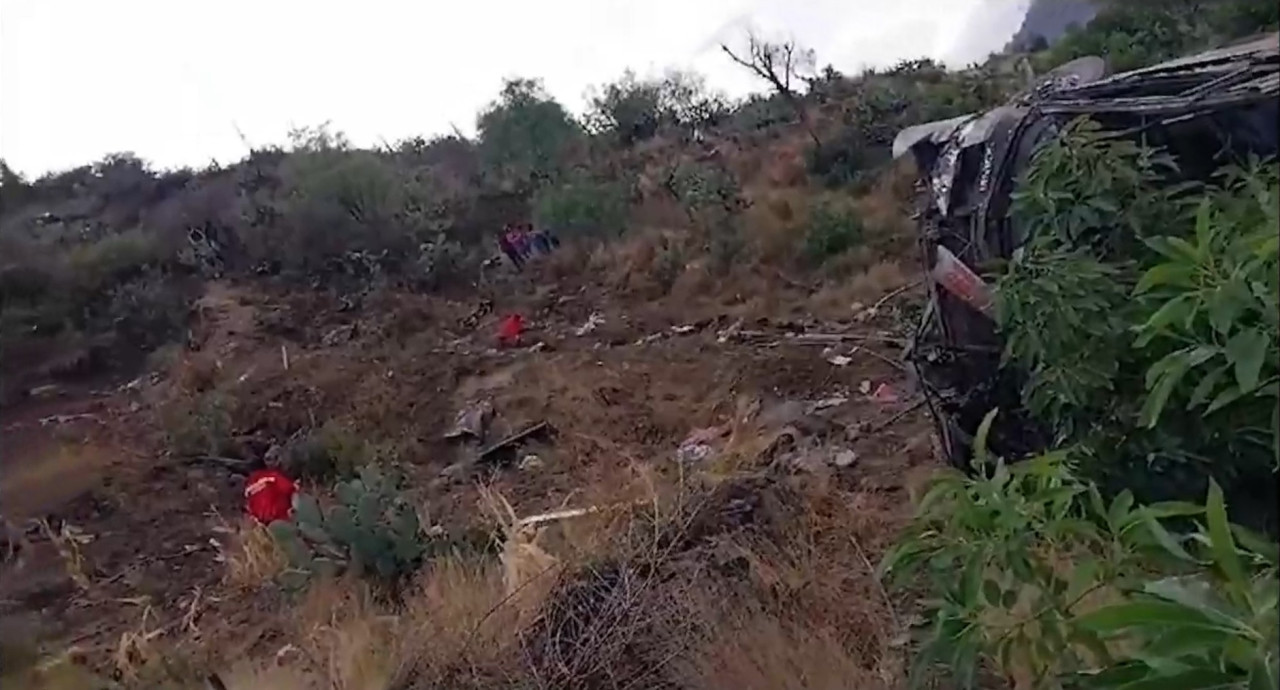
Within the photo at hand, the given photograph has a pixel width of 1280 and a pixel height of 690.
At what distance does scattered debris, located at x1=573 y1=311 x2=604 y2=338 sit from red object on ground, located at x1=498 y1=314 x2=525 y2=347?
1.94 ft

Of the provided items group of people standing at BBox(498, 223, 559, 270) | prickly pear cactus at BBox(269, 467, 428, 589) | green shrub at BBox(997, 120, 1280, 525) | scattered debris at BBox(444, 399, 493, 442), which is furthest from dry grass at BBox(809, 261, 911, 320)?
green shrub at BBox(997, 120, 1280, 525)

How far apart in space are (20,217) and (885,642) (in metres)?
20.0

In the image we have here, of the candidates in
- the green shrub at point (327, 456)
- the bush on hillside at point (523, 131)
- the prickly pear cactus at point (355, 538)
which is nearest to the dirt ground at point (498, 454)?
the green shrub at point (327, 456)

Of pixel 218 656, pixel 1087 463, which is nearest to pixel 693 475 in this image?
pixel 218 656

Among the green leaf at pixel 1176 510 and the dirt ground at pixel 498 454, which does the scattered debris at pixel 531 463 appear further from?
the green leaf at pixel 1176 510

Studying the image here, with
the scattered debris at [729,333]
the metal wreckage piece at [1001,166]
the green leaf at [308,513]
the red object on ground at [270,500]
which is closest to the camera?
the metal wreckage piece at [1001,166]

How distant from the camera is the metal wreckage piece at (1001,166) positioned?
1855 millimetres

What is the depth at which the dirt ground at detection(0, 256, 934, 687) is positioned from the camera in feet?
12.0

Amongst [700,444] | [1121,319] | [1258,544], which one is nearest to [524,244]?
[700,444]

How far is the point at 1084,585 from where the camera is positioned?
1.56 meters

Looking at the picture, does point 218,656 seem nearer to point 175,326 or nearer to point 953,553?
point 953,553

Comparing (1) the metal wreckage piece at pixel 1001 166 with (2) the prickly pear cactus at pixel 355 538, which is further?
(2) the prickly pear cactus at pixel 355 538

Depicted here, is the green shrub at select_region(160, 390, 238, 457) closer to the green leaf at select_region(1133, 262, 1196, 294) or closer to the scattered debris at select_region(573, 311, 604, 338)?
the scattered debris at select_region(573, 311, 604, 338)

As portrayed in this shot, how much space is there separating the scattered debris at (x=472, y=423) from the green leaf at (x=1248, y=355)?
22.6 ft
